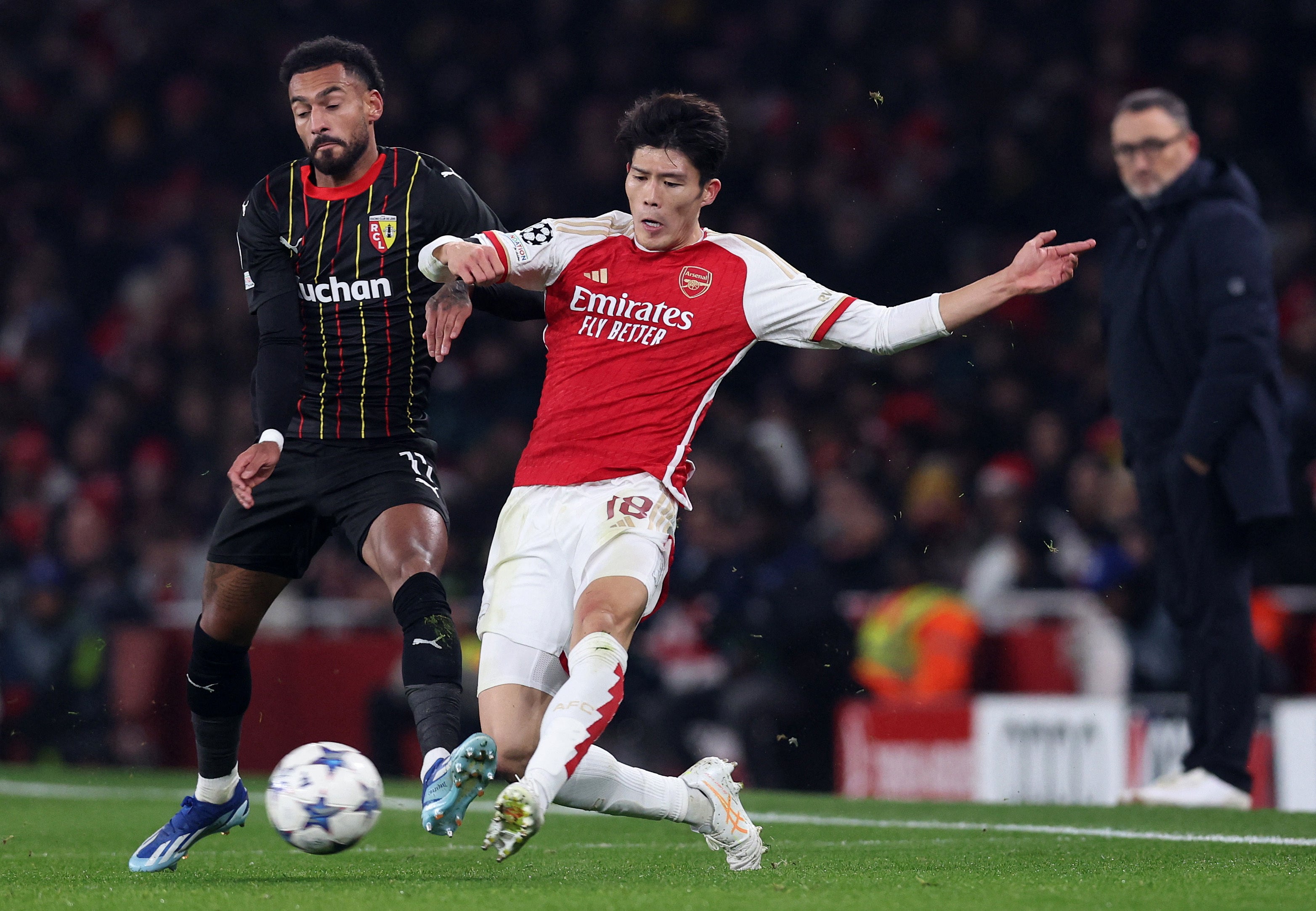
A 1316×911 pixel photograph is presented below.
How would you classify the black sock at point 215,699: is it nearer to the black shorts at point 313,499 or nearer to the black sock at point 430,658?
the black shorts at point 313,499

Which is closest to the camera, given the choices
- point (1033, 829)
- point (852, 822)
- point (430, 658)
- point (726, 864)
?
point (430, 658)

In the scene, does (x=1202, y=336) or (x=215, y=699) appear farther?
(x=1202, y=336)

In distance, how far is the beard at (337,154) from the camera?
17.5 ft

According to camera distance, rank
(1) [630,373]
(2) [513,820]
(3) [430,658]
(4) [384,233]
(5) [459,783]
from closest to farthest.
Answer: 1. (2) [513,820]
2. (5) [459,783]
3. (3) [430,658]
4. (1) [630,373]
5. (4) [384,233]

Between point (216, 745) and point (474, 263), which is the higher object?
point (474, 263)

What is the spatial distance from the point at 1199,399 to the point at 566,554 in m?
3.15

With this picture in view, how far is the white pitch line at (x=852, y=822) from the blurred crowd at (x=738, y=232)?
2099mm

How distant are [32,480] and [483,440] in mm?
3416

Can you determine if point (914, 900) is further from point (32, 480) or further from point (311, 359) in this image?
point (32, 480)

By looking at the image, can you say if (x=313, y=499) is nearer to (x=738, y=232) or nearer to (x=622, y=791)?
(x=622, y=791)

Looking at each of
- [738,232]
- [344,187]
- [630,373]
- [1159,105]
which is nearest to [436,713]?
[630,373]

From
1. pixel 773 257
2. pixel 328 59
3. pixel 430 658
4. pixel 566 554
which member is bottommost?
pixel 430 658

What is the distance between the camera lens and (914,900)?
400 centimetres

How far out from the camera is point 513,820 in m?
4.01
